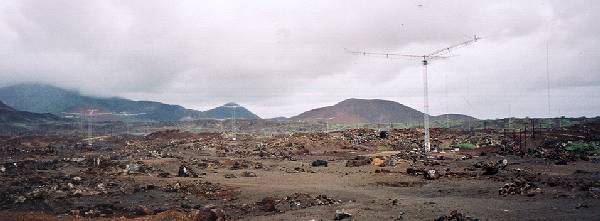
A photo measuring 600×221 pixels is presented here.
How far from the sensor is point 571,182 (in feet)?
71.5

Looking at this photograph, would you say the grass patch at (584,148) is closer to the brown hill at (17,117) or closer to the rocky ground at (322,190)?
the rocky ground at (322,190)

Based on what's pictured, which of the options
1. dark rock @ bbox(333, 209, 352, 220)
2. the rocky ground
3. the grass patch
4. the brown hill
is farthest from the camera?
the brown hill

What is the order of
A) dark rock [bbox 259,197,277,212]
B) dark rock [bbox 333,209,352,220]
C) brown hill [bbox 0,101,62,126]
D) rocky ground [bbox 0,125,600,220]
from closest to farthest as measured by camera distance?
dark rock [bbox 333,209,352,220], rocky ground [bbox 0,125,600,220], dark rock [bbox 259,197,277,212], brown hill [bbox 0,101,62,126]

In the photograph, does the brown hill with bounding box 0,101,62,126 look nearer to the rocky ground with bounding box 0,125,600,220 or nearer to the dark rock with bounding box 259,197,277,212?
the rocky ground with bounding box 0,125,600,220

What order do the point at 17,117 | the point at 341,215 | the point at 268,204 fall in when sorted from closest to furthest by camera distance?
1. the point at 341,215
2. the point at 268,204
3. the point at 17,117

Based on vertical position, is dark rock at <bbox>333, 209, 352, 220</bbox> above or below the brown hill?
below

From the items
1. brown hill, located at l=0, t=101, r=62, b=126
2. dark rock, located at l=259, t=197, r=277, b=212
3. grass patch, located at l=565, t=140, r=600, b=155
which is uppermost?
brown hill, located at l=0, t=101, r=62, b=126

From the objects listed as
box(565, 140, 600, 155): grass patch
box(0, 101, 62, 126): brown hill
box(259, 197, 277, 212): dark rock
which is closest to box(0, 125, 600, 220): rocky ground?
box(259, 197, 277, 212): dark rock

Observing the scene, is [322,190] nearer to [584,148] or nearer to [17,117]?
[584,148]

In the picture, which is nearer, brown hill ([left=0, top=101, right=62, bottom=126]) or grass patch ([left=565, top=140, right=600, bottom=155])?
grass patch ([left=565, top=140, right=600, bottom=155])

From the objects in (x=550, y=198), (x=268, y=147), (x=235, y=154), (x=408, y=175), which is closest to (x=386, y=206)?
(x=550, y=198)

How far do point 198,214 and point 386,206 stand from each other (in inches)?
262

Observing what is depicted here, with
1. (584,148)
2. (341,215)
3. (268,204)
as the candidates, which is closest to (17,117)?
(584,148)

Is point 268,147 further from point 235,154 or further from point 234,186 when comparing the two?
point 234,186
